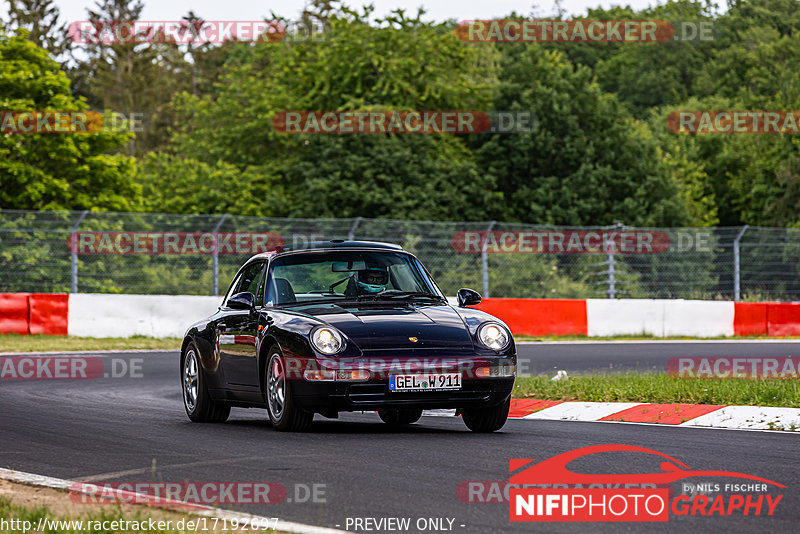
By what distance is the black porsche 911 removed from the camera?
8.64 meters

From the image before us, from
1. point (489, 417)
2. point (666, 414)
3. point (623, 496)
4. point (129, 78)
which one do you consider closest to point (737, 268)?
point (666, 414)

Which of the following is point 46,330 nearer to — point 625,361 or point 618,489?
point 625,361

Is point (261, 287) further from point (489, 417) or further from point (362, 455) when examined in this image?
point (362, 455)

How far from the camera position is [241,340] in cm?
982

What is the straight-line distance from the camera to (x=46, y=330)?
2269 centimetres

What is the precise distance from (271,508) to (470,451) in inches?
87.5

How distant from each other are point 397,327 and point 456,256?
1526 cm

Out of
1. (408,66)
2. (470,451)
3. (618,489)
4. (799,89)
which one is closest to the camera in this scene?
(618,489)

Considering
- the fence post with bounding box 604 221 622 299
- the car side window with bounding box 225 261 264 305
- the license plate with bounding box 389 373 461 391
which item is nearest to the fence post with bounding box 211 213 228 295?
the fence post with bounding box 604 221 622 299

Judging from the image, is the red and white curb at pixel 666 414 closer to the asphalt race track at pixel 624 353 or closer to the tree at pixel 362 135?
the asphalt race track at pixel 624 353

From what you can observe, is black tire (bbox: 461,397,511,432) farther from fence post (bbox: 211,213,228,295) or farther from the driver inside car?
fence post (bbox: 211,213,228,295)

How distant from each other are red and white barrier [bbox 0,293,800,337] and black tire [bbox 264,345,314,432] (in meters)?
13.5

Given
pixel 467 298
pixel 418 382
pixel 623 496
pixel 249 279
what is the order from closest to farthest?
pixel 623 496
pixel 418 382
pixel 467 298
pixel 249 279

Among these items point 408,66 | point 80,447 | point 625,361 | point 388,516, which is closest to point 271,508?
point 388,516
